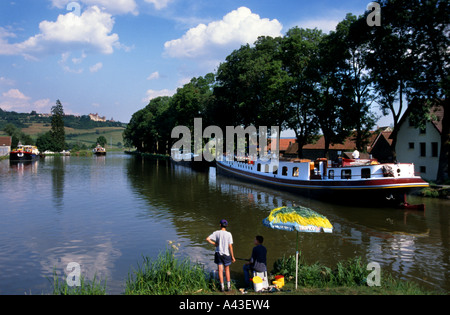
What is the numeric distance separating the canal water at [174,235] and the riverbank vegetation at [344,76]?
11.2 metres

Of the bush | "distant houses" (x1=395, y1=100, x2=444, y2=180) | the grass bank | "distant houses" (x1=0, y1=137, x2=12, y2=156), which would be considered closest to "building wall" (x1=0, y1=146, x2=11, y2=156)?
"distant houses" (x1=0, y1=137, x2=12, y2=156)

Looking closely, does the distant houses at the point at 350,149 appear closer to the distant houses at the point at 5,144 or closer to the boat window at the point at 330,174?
the boat window at the point at 330,174

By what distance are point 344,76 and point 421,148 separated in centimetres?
1338

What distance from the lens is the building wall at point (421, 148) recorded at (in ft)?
127

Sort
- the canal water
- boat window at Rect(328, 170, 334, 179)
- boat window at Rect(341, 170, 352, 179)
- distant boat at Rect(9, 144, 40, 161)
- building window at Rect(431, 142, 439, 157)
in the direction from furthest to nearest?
distant boat at Rect(9, 144, 40, 161) → building window at Rect(431, 142, 439, 157) → boat window at Rect(328, 170, 334, 179) → boat window at Rect(341, 170, 352, 179) → the canal water

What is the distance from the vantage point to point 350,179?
27844 millimetres

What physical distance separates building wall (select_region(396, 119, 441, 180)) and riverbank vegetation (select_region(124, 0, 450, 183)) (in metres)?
3.63

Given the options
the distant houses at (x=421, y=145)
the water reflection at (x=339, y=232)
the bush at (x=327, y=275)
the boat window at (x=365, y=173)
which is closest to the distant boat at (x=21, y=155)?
the water reflection at (x=339, y=232)

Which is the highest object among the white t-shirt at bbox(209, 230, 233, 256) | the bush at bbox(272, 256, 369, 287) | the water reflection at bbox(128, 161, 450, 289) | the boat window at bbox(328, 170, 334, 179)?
the boat window at bbox(328, 170, 334, 179)

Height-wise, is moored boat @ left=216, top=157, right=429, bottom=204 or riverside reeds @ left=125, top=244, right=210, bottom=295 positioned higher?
moored boat @ left=216, top=157, right=429, bottom=204

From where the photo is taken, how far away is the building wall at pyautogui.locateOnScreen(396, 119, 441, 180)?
38750 millimetres

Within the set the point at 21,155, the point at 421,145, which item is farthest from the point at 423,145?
the point at 21,155

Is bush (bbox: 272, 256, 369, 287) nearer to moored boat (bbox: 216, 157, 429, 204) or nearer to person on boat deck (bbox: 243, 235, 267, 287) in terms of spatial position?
person on boat deck (bbox: 243, 235, 267, 287)

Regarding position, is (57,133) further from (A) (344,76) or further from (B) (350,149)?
(A) (344,76)
